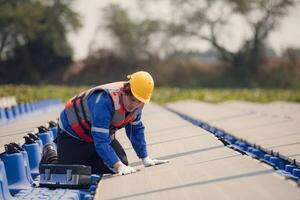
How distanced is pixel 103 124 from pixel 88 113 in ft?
1.39

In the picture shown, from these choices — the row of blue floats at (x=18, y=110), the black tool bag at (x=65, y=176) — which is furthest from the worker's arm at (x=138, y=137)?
the row of blue floats at (x=18, y=110)

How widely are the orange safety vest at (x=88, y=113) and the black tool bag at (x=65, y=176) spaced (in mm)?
513

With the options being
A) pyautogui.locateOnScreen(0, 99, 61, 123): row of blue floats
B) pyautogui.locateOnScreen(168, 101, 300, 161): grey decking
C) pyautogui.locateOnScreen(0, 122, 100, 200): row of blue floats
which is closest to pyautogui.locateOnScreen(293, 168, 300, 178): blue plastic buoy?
pyautogui.locateOnScreen(168, 101, 300, 161): grey decking

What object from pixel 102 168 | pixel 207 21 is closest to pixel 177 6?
pixel 207 21

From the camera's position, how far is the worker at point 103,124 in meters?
5.66

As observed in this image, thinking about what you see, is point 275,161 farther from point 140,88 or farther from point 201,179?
point 201,179

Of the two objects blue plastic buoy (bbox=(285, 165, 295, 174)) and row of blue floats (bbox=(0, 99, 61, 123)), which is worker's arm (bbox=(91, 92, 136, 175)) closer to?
blue plastic buoy (bbox=(285, 165, 295, 174))

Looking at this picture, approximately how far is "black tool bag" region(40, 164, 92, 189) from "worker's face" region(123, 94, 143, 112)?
2.40ft

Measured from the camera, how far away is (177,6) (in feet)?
155

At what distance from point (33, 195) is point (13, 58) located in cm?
4382

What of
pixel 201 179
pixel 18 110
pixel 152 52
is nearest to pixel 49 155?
pixel 201 179

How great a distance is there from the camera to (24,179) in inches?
253

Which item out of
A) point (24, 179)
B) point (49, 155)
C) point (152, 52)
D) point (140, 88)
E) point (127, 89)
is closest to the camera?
point (140, 88)

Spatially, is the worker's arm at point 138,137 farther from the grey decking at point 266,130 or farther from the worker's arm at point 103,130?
the grey decking at point 266,130
